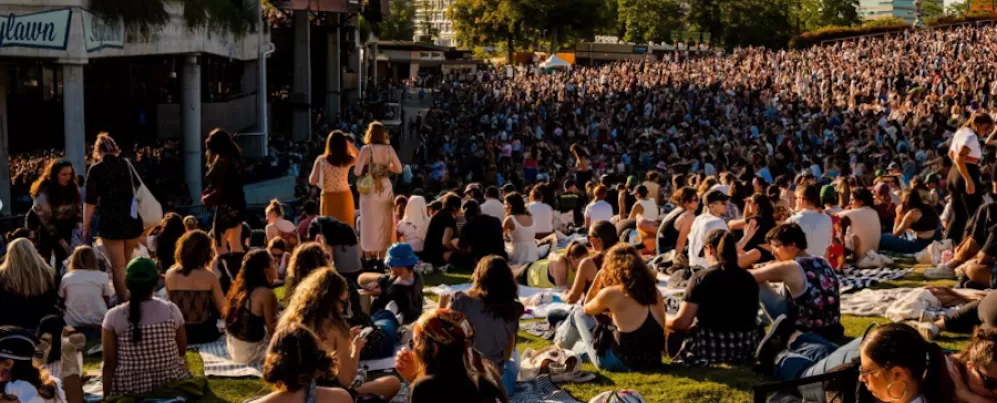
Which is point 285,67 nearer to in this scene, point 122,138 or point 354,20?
point 354,20

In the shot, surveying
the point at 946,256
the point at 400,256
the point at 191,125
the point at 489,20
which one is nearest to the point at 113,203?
the point at 400,256

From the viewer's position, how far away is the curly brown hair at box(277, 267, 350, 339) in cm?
720

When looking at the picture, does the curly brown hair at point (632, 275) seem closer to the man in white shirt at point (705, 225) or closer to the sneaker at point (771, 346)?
the sneaker at point (771, 346)

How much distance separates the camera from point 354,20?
49312mm

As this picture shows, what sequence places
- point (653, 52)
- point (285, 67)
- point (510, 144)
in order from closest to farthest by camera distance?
point (510, 144)
point (285, 67)
point (653, 52)

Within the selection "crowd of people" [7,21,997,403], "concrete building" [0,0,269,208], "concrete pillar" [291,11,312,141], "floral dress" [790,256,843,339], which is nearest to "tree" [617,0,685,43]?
"concrete pillar" [291,11,312,141]

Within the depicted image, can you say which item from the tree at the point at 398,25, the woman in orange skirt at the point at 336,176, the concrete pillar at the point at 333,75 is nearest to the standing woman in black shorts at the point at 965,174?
the woman in orange skirt at the point at 336,176

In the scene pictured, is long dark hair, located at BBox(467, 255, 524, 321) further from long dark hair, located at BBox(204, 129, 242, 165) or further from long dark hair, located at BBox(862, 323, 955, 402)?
long dark hair, located at BBox(204, 129, 242, 165)

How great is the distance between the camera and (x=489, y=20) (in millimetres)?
95875

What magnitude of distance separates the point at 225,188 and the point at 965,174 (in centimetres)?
755

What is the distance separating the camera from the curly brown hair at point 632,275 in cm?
845

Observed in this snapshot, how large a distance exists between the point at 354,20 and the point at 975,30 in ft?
78.3

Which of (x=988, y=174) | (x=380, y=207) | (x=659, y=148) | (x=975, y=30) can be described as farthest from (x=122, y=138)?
(x=975, y=30)

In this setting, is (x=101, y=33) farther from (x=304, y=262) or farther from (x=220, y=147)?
(x=304, y=262)
